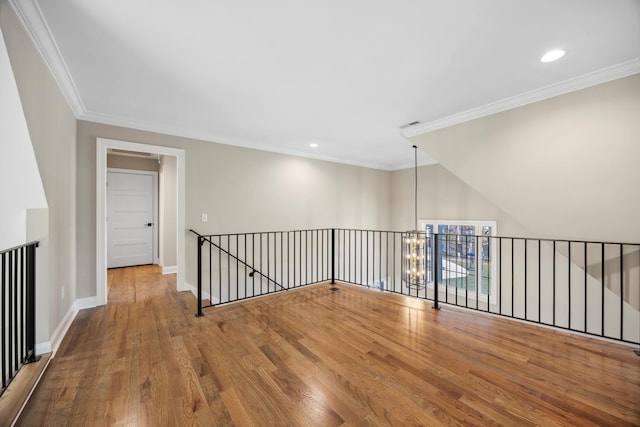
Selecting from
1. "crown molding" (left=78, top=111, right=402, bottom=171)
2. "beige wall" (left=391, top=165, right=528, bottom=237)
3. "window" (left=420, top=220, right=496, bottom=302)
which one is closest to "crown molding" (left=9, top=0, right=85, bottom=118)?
"crown molding" (left=78, top=111, right=402, bottom=171)

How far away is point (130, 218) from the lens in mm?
5586

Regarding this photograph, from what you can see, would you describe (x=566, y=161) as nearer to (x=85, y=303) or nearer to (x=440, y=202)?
(x=440, y=202)

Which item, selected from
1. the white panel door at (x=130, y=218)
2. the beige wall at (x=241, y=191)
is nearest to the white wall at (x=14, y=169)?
the beige wall at (x=241, y=191)

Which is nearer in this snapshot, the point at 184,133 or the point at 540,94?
the point at 540,94

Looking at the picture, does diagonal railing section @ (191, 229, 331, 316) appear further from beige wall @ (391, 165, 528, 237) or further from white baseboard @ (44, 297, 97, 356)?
beige wall @ (391, 165, 528, 237)

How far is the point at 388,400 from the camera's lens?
167 centimetres

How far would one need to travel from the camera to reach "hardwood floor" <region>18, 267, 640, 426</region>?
1.56 m

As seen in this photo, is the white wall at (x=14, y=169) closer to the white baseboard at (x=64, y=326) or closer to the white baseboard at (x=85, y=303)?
the white baseboard at (x=64, y=326)

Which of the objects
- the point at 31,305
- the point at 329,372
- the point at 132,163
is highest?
the point at 132,163

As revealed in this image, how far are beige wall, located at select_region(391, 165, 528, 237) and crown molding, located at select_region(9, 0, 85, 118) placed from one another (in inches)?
252

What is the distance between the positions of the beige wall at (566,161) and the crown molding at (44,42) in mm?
4214

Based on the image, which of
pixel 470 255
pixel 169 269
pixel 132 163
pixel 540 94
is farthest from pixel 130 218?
pixel 470 255

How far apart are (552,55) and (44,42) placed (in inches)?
160

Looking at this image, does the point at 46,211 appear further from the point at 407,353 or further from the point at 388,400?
the point at 407,353
